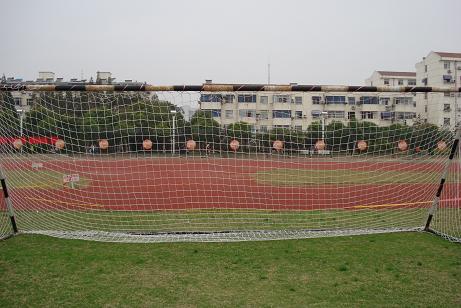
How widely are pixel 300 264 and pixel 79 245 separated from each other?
9.66 ft

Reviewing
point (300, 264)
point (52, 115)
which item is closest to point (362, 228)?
point (300, 264)

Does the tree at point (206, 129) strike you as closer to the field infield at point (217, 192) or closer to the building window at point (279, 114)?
the field infield at point (217, 192)

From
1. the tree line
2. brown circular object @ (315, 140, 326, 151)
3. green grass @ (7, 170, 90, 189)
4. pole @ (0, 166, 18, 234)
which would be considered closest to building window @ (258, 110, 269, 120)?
the tree line

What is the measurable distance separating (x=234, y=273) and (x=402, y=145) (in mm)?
5829

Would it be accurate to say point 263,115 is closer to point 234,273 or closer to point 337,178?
point 234,273

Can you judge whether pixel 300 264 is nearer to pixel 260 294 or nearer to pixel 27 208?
pixel 260 294

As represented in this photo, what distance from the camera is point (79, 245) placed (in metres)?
5.43

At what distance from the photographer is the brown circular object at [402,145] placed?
332 inches

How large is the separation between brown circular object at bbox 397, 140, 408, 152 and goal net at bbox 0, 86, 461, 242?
59 millimetres

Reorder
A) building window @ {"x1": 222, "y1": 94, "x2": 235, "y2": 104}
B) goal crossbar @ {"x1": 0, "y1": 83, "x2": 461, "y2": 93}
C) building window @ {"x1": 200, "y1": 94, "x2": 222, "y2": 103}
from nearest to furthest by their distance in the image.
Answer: goal crossbar @ {"x1": 0, "y1": 83, "x2": 461, "y2": 93}, building window @ {"x1": 200, "y1": 94, "x2": 222, "y2": 103}, building window @ {"x1": 222, "y1": 94, "x2": 235, "y2": 104}

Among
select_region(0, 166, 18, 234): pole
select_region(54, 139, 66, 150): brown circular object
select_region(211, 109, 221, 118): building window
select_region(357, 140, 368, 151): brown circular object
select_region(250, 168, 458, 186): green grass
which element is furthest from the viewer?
select_region(250, 168, 458, 186): green grass

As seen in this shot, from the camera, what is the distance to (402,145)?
8.69 metres

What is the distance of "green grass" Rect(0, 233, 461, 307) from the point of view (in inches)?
146

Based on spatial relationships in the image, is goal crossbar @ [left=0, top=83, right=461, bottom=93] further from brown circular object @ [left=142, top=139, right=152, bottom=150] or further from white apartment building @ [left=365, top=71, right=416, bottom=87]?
white apartment building @ [left=365, top=71, right=416, bottom=87]
